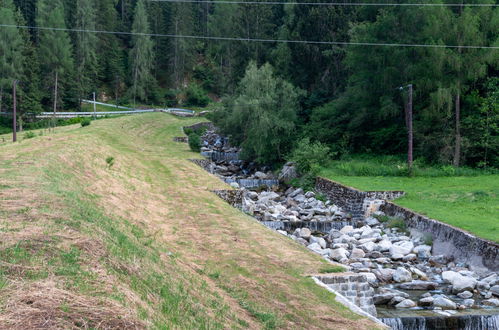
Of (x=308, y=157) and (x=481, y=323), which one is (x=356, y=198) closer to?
(x=308, y=157)

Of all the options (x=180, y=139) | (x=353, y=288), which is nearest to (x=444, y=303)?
(x=353, y=288)

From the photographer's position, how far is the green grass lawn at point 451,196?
58.2 feet

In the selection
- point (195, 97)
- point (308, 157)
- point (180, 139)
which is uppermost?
point (195, 97)

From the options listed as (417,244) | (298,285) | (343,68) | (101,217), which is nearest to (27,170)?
(101,217)

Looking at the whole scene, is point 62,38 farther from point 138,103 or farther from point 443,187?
point 443,187

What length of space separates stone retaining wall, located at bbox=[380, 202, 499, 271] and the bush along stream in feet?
0.88

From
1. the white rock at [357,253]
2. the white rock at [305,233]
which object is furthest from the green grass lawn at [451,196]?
the white rock at [305,233]

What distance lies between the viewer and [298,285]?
10.7 metres

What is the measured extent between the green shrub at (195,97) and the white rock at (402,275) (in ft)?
228

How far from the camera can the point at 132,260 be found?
26.4ft

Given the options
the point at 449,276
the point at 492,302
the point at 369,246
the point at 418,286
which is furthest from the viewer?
the point at 369,246

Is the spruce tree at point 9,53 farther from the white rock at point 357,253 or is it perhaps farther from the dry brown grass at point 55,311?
the dry brown grass at point 55,311

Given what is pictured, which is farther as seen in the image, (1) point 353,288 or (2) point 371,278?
(2) point 371,278

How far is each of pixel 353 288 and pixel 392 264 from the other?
6.12 m
